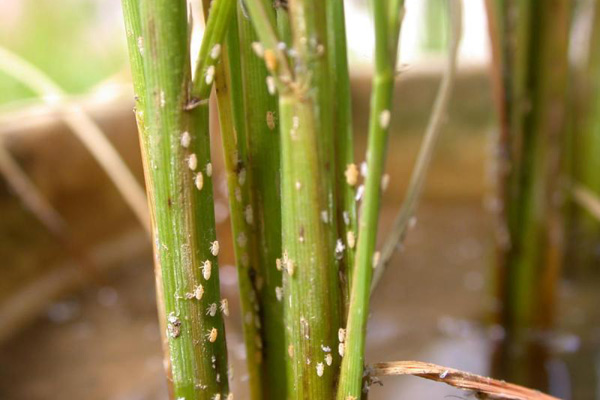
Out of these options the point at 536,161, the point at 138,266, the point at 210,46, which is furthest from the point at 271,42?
the point at 138,266

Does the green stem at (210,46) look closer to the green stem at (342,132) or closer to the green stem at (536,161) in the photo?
the green stem at (342,132)

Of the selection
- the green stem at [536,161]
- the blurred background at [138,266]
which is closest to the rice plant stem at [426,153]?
the blurred background at [138,266]

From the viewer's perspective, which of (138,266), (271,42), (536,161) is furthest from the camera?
(138,266)

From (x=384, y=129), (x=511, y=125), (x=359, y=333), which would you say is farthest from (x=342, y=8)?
(x=511, y=125)

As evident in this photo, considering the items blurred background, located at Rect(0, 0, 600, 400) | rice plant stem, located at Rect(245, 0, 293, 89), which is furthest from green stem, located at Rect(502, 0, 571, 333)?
rice plant stem, located at Rect(245, 0, 293, 89)

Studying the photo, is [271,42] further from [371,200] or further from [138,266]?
[138,266]
